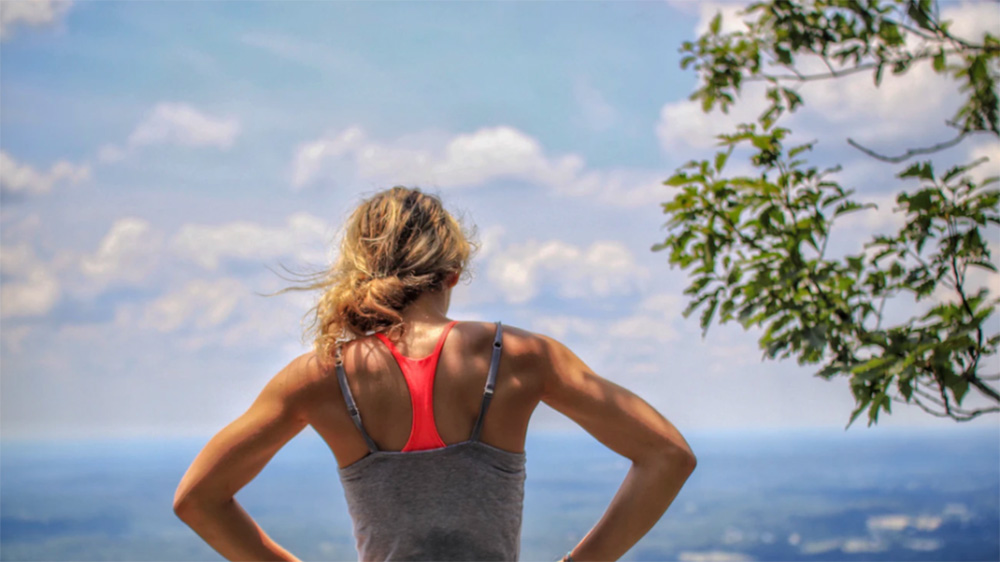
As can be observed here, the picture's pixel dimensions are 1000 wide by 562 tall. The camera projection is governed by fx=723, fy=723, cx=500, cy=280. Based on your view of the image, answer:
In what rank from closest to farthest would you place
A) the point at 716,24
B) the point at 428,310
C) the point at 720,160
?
the point at 428,310 < the point at 720,160 < the point at 716,24

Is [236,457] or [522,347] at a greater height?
[522,347]

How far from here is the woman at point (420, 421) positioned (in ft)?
4.12

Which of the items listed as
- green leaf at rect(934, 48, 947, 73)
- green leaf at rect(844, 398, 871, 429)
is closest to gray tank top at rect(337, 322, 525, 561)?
green leaf at rect(844, 398, 871, 429)

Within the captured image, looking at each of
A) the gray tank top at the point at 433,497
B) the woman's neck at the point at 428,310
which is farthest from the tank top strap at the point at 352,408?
the woman's neck at the point at 428,310

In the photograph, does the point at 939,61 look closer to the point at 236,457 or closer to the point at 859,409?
the point at 859,409

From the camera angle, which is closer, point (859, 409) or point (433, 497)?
point (433, 497)

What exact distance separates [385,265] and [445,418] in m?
0.32

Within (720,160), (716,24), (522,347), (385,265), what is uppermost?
(716,24)

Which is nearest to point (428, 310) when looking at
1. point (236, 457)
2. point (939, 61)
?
point (236, 457)

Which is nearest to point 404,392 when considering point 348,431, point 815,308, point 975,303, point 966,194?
point 348,431

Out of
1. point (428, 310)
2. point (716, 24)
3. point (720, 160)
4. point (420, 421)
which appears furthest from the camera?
point (716, 24)

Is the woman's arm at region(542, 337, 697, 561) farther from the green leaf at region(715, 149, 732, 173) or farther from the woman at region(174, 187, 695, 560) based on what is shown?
the green leaf at region(715, 149, 732, 173)

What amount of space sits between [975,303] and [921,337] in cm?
17

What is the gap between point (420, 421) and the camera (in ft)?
4.09
